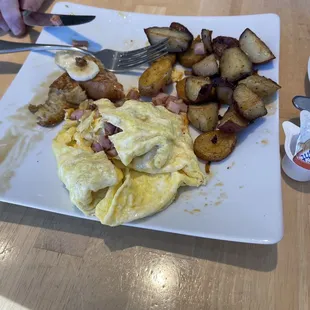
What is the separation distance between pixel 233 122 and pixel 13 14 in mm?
1460

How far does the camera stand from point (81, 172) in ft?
4.15

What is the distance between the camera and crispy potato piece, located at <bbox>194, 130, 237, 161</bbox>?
53.8 inches

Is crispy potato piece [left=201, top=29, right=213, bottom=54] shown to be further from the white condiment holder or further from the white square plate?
the white condiment holder

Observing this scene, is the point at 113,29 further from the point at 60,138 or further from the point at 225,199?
the point at 225,199

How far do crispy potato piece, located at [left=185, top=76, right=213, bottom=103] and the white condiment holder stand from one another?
34 cm

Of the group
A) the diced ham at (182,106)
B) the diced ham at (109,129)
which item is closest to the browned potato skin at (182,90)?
the diced ham at (182,106)

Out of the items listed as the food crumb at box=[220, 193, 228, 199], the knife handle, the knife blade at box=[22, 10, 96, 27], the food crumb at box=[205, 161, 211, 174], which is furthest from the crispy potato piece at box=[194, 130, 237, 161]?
the knife blade at box=[22, 10, 96, 27]

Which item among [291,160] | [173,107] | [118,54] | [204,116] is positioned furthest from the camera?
[118,54]

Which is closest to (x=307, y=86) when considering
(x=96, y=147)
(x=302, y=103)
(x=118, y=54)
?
(x=302, y=103)

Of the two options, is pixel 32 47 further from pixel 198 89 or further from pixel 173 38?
pixel 198 89

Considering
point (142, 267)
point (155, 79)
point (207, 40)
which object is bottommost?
point (142, 267)

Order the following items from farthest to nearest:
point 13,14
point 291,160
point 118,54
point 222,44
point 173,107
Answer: point 13,14 < point 118,54 < point 222,44 < point 173,107 < point 291,160

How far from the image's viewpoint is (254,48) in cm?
161

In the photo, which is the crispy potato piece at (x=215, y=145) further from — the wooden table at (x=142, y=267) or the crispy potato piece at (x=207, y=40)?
the crispy potato piece at (x=207, y=40)
